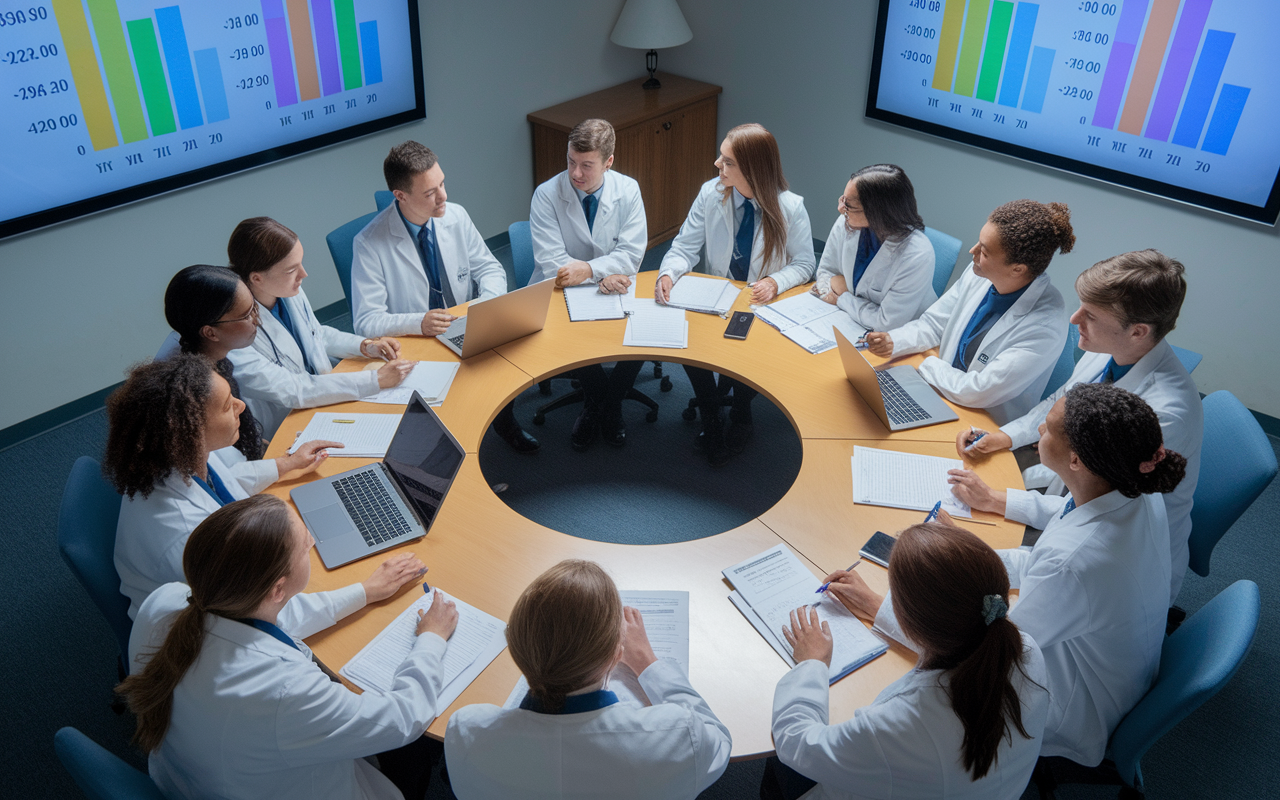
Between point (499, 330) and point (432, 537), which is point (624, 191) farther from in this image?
point (432, 537)

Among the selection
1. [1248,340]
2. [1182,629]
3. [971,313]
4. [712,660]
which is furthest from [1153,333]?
[1248,340]

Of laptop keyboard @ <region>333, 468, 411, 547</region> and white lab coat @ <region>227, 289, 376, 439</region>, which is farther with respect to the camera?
white lab coat @ <region>227, 289, 376, 439</region>

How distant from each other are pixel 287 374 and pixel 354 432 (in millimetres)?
318

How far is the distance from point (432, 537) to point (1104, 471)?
162 cm

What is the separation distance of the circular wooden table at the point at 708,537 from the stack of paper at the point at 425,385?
0.03 metres

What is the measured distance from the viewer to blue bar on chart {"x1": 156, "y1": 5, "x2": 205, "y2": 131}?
351cm

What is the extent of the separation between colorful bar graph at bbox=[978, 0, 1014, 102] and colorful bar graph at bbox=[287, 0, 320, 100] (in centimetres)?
327

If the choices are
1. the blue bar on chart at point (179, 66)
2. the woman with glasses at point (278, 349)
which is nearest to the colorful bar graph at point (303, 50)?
the blue bar on chart at point (179, 66)

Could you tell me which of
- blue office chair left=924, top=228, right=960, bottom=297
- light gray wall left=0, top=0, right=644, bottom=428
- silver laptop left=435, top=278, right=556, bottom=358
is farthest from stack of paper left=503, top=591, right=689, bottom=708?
light gray wall left=0, top=0, right=644, bottom=428

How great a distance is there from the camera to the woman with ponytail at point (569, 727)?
1.47 meters

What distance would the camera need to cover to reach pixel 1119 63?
12.4 ft

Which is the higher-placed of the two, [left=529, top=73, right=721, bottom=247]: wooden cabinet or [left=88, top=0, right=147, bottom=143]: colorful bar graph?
[left=88, top=0, right=147, bottom=143]: colorful bar graph

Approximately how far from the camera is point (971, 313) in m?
2.92

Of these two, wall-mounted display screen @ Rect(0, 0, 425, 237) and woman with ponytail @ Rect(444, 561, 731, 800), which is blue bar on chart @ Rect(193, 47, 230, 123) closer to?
wall-mounted display screen @ Rect(0, 0, 425, 237)
